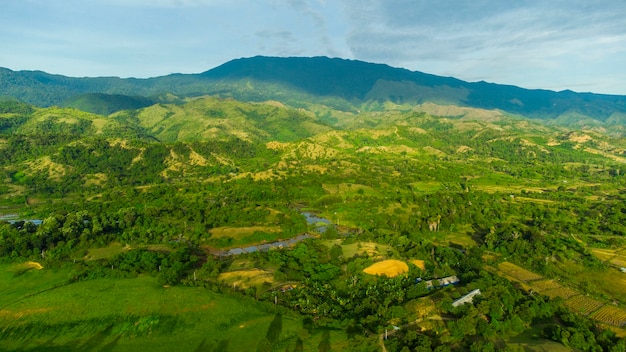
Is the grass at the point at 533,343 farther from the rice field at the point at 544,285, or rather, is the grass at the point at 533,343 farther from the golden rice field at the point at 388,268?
the golden rice field at the point at 388,268

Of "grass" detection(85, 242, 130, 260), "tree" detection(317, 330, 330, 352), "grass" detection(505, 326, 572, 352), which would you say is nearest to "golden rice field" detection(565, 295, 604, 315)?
"grass" detection(505, 326, 572, 352)

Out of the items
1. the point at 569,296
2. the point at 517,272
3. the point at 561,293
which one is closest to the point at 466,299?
the point at 561,293

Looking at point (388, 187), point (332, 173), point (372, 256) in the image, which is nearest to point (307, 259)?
point (372, 256)

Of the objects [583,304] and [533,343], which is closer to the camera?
[533,343]

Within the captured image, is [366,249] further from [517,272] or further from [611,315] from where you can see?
[611,315]

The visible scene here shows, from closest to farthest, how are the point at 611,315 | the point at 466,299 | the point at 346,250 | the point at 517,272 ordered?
the point at 611,315 < the point at 466,299 < the point at 517,272 < the point at 346,250

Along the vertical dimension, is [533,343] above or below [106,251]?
above

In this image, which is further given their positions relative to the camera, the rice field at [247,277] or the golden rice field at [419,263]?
the golden rice field at [419,263]

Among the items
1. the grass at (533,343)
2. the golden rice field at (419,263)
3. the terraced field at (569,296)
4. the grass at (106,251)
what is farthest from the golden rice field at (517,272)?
the grass at (106,251)
